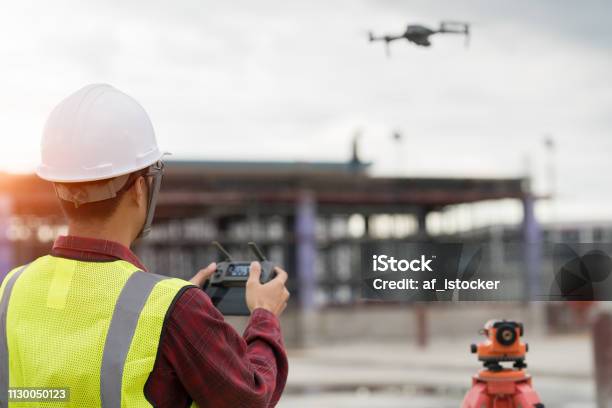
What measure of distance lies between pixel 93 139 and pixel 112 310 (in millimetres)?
401

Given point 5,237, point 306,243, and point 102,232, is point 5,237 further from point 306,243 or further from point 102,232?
point 102,232

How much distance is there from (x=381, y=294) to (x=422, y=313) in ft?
56.6

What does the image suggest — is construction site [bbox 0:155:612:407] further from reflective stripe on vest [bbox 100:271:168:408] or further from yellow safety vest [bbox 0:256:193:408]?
reflective stripe on vest [bbox 100:271:168:408]

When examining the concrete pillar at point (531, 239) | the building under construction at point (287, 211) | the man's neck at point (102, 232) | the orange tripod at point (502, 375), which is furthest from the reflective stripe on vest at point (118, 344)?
the concrete pillar at point (531, 239)

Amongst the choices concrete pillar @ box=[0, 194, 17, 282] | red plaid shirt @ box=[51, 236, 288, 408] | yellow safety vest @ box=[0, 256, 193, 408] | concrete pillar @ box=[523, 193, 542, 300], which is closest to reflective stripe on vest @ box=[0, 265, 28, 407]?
yellow safety vest @ box=[0, 256, 193, 408]

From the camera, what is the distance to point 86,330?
2055 millimetres

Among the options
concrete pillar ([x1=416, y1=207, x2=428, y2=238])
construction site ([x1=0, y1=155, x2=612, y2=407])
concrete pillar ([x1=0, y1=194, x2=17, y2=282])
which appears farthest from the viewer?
concrete pillar ([x1=416, y1=207, x2=428, y2=238])

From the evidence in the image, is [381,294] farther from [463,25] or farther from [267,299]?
[267,299]

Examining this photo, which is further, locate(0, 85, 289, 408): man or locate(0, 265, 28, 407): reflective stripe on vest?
locate(0, 265, 28, 407): reflective stripe on vest

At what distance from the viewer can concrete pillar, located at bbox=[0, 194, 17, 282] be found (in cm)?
2161

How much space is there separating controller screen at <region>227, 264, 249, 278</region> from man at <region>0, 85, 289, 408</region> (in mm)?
249

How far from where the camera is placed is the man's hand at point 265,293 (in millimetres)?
2365

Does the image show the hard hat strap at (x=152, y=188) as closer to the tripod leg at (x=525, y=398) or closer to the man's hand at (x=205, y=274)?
the man's hand at (x=205, y=274)

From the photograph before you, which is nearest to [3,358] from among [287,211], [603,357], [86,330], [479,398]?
[86,330]
